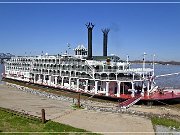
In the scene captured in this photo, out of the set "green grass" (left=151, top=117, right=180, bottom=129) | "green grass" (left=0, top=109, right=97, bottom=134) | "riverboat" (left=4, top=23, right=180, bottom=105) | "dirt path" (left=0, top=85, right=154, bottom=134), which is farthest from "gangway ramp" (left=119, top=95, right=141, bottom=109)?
"green grass" (left=0, top=109, right=97, bottom=134)

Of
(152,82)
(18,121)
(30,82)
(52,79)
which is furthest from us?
(30,82)

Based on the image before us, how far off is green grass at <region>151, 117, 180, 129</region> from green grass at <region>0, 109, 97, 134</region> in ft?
31.2

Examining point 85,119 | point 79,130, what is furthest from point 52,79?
point 79,130

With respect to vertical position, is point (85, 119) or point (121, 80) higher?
point (121, 80)

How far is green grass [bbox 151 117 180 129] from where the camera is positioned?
31.5 m

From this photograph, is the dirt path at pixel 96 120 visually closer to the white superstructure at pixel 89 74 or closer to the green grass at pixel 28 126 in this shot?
the green grass at pixel 28 126

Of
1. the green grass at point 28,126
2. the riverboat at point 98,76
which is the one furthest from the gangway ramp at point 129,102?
the green grass at point 28,126

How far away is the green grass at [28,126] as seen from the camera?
27141mm

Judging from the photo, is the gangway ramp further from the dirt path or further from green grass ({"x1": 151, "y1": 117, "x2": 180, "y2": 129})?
green grass ({"x1": 151, "y1": 117, "x2": 180, "y2": 129})

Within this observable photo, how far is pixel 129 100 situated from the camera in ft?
145

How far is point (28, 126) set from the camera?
28250mm

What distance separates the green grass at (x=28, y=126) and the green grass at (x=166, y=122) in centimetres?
951

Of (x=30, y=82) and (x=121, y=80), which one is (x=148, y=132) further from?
(x=30, y=82)

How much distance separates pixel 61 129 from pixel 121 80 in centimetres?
2108
